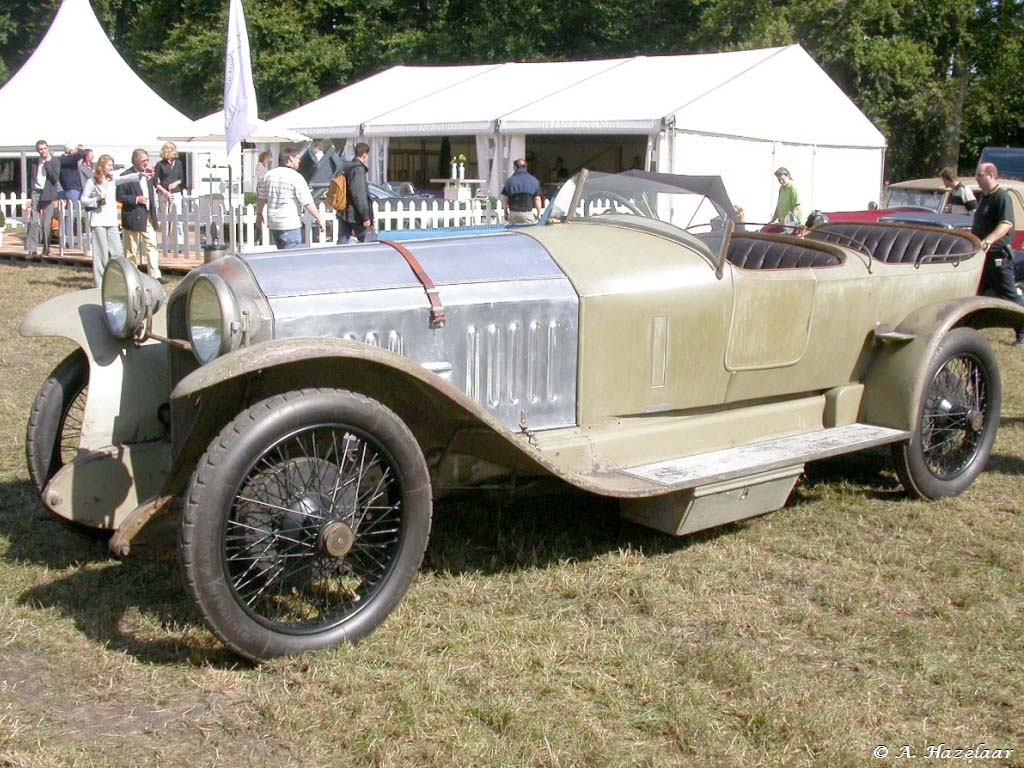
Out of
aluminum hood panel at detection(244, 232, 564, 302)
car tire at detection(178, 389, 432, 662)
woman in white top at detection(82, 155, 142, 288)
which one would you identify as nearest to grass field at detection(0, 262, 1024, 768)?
car tire at detection(178, 389, 432, 662)

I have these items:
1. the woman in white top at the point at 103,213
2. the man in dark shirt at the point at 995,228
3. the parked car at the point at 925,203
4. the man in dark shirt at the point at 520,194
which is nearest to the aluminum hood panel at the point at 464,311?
the man in dark shirt at the point at 995,228

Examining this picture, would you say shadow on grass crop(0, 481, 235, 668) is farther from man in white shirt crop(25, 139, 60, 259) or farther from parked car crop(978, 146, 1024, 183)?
parked car crop(978, 146, 1024, 183)

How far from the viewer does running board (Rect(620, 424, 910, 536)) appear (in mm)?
4031

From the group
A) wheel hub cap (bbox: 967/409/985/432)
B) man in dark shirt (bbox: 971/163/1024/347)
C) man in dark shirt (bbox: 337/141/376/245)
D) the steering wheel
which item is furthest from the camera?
man in dark shirt (bbox: 337/141/376/245)

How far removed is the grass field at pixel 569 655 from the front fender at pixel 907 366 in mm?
468

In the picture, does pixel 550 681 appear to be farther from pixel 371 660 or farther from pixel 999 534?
pixel 999 534

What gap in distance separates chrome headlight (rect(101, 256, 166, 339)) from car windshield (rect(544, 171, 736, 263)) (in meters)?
1.83

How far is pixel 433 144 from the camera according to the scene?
87.4 feet

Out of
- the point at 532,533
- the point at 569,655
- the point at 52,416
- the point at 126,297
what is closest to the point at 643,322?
the point at 532,533

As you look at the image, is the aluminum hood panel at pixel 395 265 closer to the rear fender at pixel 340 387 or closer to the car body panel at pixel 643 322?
the car body panel at pixel 643 322

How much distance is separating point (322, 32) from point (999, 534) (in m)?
35.2

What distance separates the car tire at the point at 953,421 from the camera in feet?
16.2

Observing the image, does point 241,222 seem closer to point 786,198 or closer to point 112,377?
point 786,198

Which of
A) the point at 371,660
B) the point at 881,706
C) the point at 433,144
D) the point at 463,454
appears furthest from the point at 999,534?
the point at 433,144
